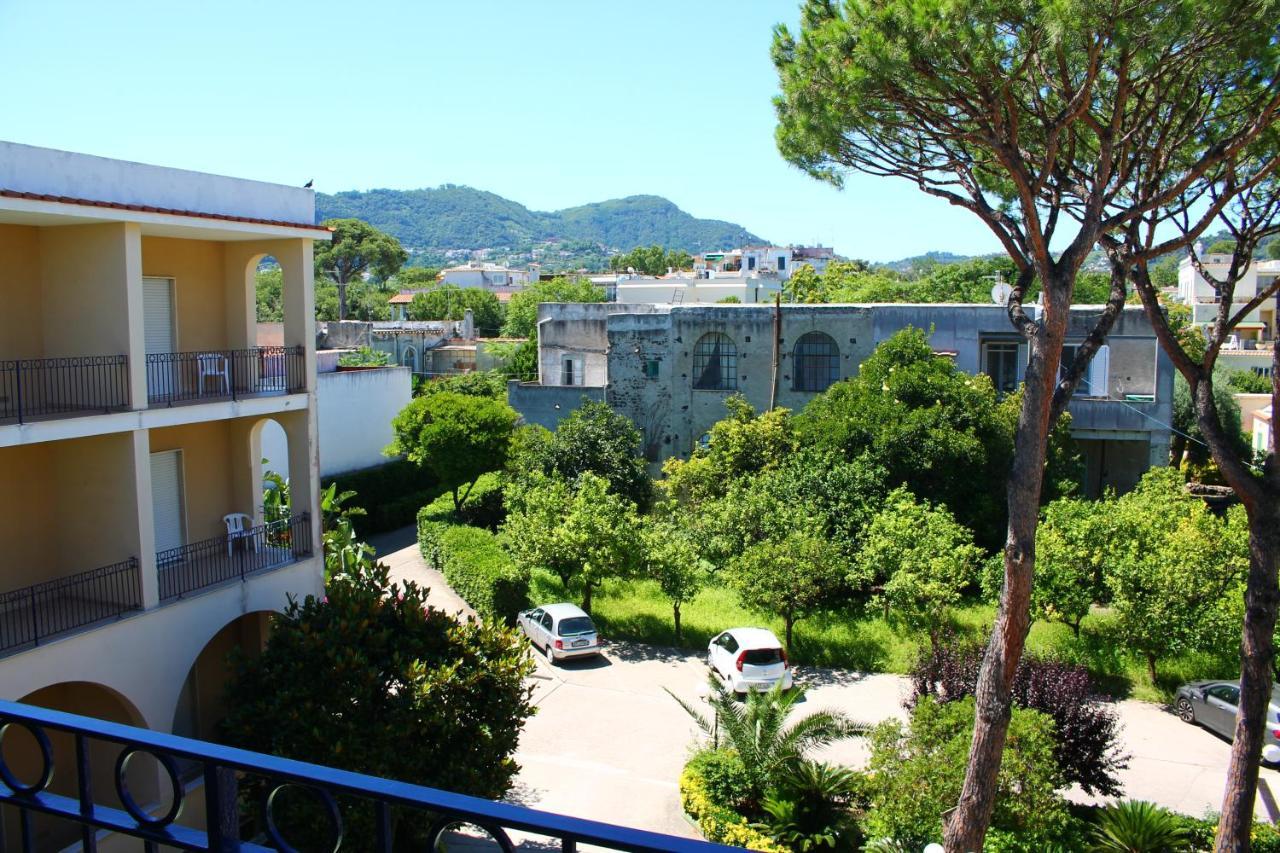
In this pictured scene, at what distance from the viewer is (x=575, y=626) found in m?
22.0

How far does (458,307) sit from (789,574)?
2648 inches

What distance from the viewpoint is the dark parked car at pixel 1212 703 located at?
17.8 metres

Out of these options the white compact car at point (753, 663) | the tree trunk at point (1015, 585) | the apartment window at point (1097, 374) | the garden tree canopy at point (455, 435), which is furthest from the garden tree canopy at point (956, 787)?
the apartment window at point (1097, 374)

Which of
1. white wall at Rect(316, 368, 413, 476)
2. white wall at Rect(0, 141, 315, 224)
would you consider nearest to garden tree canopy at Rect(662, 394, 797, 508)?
white wall at Rect(316, 368, 413, 476)

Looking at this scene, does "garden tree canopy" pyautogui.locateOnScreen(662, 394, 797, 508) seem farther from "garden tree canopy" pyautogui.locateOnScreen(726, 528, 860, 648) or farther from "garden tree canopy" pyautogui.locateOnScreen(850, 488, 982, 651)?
"garden tree canopy" pyautogui.locateOnScreen(726, 528, 860, 648)

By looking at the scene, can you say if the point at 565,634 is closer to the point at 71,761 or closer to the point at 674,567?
the point at 674,567

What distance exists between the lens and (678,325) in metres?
35.0

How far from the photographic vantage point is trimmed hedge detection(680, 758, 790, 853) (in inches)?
540

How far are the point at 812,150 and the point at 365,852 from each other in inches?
389

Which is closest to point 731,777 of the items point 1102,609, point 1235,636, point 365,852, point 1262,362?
point 365,852

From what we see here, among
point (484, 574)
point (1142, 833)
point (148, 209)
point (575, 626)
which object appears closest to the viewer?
point (148, 209)

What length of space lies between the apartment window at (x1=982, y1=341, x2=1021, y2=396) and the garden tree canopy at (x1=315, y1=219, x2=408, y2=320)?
228 feet

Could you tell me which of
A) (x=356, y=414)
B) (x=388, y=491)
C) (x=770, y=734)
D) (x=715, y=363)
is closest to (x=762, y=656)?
(x=770, y=734)

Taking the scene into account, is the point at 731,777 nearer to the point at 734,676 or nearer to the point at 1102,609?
the point at 734,676
